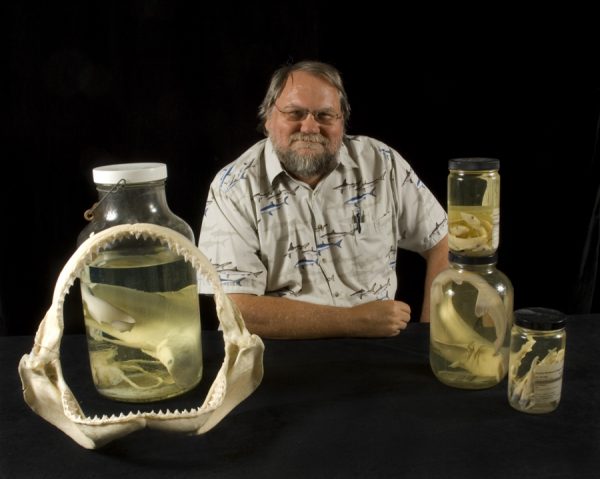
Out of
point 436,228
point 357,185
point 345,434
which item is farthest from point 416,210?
point 345,434

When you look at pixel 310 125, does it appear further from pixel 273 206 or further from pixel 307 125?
pixel 273 206

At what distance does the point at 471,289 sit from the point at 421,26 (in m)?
Answer: 1.34

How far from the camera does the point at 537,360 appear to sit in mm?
869

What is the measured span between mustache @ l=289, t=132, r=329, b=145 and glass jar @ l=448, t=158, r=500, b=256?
3.00 feet

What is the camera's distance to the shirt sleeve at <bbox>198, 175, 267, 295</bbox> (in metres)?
1.73

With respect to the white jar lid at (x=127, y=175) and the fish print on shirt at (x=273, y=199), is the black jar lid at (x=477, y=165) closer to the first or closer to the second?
the white jar lid at (x=127, y=175)

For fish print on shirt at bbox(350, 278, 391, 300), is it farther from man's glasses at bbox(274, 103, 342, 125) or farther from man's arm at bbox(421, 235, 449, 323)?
man's glasses at bbox(274, 103, 342, 125)

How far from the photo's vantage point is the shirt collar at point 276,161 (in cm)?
185

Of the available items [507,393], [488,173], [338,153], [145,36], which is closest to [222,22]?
[145,36]

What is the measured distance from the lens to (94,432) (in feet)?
2.64

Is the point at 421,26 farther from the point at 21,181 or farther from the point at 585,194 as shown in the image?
the point at 21,181

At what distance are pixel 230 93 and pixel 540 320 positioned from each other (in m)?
1.42

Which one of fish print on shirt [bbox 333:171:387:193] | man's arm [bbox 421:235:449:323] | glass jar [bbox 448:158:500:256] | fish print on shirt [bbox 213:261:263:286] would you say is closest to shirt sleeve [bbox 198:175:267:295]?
fish print on shirt [bbox 213:261:263:286]

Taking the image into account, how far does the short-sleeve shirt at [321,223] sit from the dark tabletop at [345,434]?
74 centimetres
